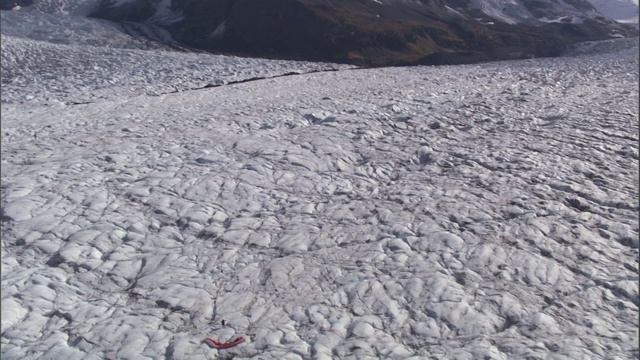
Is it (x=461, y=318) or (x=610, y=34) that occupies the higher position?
(x=610, y=34)

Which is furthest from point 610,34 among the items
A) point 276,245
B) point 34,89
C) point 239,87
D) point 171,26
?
point 276,245

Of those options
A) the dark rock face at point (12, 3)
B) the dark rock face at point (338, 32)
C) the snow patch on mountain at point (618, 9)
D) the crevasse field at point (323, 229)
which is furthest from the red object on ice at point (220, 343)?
the snow patch on mountain at point (618, 9)

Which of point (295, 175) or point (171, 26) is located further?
point (171, 26)

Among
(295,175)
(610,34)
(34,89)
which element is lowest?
(34,89)

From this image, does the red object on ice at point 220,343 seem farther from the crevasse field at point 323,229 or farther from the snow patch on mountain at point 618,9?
the snow patch on mountain at point 618,9

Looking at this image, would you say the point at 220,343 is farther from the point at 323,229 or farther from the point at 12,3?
the point at 12,3

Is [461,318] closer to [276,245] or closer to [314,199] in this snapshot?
[276,245]

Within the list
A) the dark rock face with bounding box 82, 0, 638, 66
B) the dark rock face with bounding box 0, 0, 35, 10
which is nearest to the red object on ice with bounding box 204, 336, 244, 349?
the dark rock face with bounding box 82, 0, 638, 66
